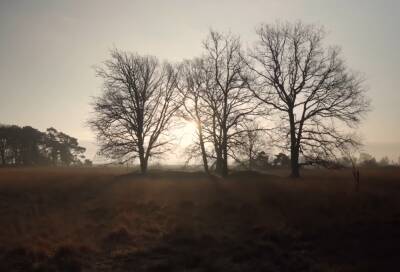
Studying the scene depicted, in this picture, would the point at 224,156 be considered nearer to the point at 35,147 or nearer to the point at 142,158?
the point at 142,158

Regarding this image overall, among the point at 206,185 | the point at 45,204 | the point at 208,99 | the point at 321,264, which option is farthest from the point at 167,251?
the point at 208,99

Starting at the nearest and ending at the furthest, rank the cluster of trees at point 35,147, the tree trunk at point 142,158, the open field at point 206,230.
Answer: the open field at point 206,230
the tree trunk at point 142,158
the cluster of trees at point 35,147

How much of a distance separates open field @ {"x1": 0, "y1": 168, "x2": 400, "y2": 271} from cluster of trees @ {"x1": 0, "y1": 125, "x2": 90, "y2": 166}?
2269 inches

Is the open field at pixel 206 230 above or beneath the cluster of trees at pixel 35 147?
beneath

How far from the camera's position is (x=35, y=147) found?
7700cm

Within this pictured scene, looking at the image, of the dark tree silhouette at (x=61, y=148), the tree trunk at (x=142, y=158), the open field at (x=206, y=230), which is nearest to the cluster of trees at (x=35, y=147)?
the dark tree silhouette at (x=61, y=148)

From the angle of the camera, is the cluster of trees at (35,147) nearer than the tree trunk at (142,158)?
No

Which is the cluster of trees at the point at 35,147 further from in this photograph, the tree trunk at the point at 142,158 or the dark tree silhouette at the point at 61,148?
the tree trunk at the point at 142,158

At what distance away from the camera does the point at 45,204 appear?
1812 cm

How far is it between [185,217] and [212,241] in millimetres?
3533

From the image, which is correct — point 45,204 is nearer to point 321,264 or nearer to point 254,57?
point 321,264

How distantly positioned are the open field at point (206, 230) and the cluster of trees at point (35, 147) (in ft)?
189

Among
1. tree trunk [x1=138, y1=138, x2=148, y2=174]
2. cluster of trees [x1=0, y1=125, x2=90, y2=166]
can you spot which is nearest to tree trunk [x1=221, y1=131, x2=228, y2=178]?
tree trunk [x1=138, y1=138, x2=148, y2=174]

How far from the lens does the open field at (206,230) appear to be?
32.6 feet
